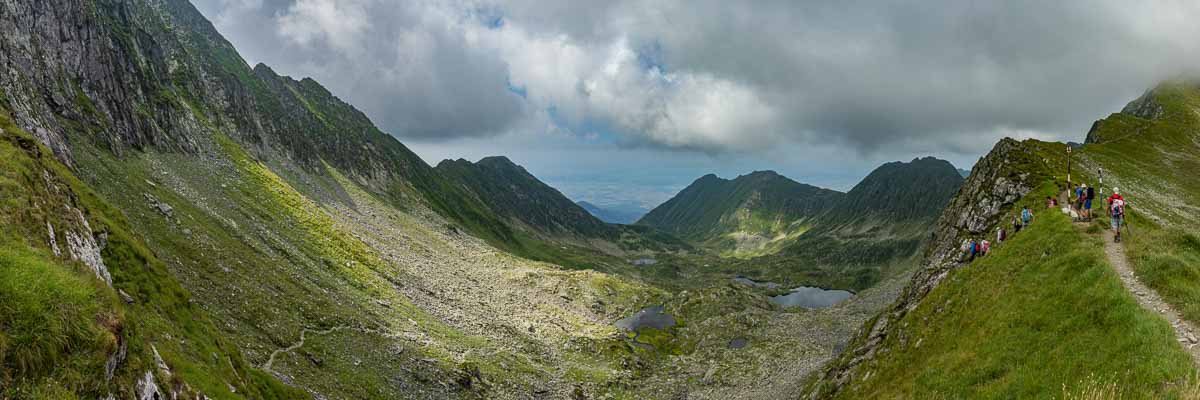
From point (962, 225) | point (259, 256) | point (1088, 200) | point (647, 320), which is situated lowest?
point (647, 320)

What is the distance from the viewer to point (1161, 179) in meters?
88.6

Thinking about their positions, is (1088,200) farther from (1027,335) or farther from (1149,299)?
(1027,335)

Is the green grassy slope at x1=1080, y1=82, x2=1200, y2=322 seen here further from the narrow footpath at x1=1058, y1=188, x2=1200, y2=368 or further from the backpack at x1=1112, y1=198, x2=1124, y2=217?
the backpack at x1=1112, y1=198, x2=1124, y2=217

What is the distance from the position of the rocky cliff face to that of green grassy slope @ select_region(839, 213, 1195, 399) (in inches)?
253

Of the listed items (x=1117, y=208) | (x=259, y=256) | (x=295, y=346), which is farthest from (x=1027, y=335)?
(x=259, y=256)

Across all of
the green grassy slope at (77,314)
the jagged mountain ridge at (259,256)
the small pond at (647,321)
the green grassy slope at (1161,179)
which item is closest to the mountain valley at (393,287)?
the green grassy slope at (77,314)

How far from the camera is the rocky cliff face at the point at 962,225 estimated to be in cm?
4563

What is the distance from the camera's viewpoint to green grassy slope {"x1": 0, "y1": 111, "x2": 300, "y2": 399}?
1498cm

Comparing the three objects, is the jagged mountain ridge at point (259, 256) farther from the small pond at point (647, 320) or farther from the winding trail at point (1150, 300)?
the winding trail at point (1150, 300)

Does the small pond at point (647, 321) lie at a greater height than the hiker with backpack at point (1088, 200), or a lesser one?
lesser

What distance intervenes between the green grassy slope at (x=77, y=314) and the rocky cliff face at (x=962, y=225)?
46.6m

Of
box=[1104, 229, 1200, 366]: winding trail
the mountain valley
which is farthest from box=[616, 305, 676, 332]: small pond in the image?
box=[1104, 229, 1200, 366]: winding trail

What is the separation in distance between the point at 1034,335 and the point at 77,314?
122 feet

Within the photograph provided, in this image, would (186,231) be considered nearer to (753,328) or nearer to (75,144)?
(75,144)
